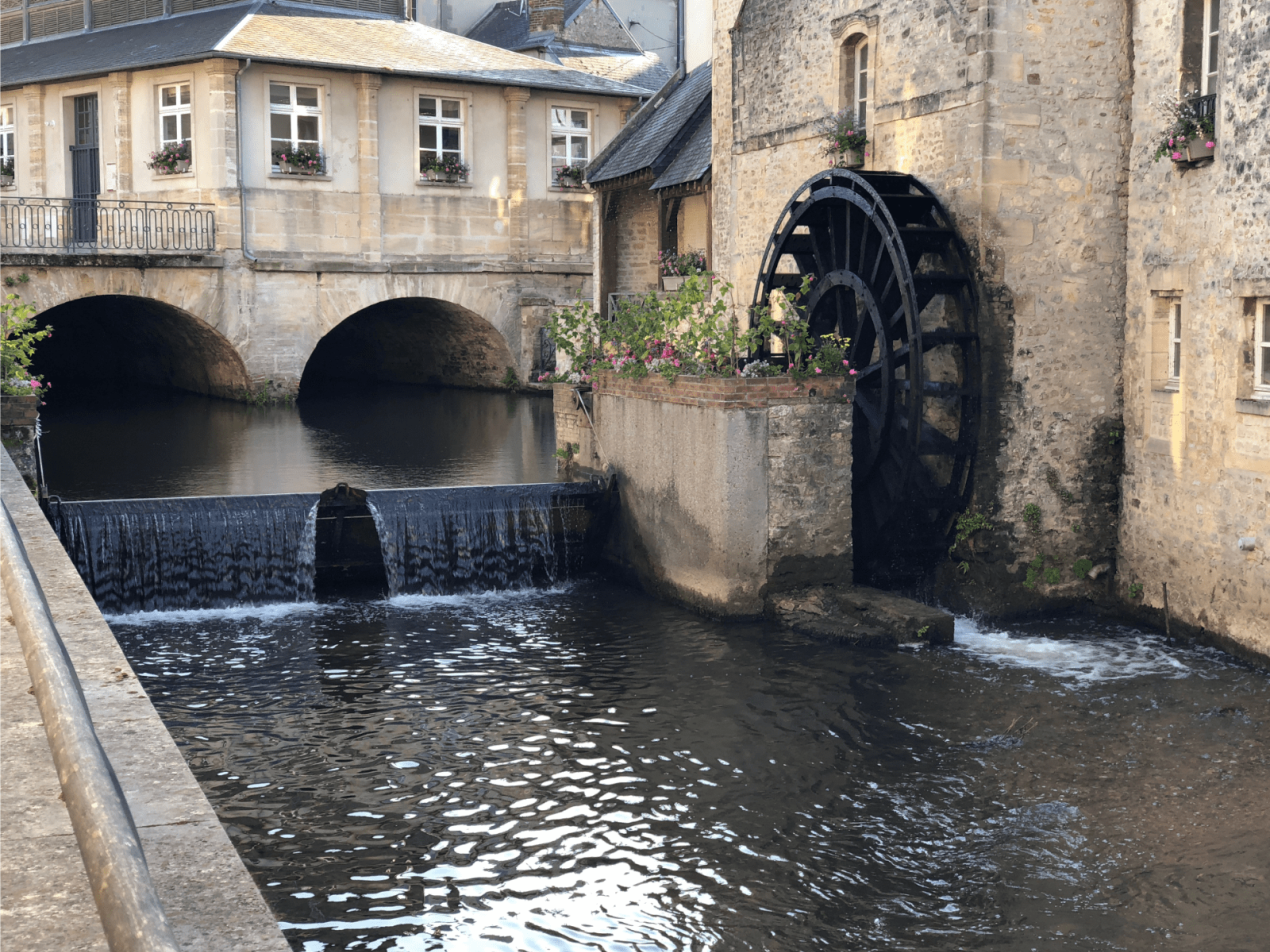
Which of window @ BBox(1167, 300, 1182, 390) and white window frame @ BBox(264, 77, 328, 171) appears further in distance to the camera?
white window frame @ BBox(264, 77, 328, 171)

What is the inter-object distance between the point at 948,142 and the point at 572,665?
4736 mm

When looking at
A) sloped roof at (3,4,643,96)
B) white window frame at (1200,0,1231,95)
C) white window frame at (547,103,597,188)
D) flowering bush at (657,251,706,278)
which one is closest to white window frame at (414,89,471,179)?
sloped roof at (3,4,643,96)

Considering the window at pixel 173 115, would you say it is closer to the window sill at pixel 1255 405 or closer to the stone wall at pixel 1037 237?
the stone wall at pixel 1037 237

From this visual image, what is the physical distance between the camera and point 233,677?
830 cm

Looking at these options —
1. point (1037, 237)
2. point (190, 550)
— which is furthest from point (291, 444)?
point (1037, 237)

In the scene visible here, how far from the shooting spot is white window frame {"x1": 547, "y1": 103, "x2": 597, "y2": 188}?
982 inches

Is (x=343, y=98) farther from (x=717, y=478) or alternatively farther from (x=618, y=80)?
(x=717, y=478)

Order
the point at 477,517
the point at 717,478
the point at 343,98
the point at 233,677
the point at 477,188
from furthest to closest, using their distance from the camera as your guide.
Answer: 1. the point at 477,188
2. the point at 343,98
3. the point at 477,517
4. the point at 717,478
5. the point at 233,677

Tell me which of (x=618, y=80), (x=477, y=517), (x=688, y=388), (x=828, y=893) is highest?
(x=618, y=80)

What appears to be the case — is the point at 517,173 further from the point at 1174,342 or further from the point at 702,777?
the point at 702,777

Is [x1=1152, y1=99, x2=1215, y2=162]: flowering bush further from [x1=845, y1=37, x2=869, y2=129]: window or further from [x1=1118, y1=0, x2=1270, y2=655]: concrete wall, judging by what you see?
[x1=845, y1=37, x2=869, y2=129]: window

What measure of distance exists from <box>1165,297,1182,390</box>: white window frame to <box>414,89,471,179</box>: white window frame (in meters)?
16.2

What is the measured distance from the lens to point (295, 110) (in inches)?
883

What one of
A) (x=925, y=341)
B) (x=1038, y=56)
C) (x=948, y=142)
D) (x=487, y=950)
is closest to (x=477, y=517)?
(x=925, y=341)
